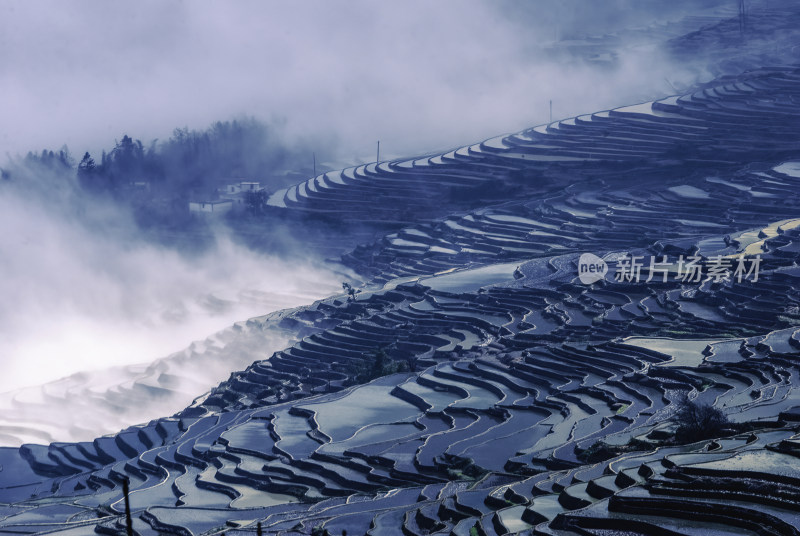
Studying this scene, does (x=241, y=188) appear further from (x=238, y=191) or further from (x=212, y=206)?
(x=212, y=206)

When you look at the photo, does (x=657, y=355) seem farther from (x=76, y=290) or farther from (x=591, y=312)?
(x=76, y=290)

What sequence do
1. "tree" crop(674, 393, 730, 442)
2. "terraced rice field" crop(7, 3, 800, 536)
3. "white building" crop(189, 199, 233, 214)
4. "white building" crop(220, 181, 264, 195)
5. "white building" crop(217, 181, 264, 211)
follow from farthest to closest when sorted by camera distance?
"white building" crop(220, 181, 264, 195)
"white building" crop(189, 199, 233, 214)
"white building" crop(217, 181, 264, 211)
"tree" crop(674, 393, 730, 442)
"terraced rice field" crop(7, 3, 800, 536)

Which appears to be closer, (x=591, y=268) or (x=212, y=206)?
(x=591, y=268)

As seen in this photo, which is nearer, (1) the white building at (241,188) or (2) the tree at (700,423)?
(2) the tree at (700,423)

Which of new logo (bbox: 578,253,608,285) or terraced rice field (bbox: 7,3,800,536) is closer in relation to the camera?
terraced rice field (bbox: 7,3,800,536)

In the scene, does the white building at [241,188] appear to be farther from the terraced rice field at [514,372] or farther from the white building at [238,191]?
the terraced rice field at [514,372]

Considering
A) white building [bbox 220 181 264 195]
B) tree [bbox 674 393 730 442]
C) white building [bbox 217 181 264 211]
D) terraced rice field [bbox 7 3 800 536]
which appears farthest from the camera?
white building [bbox 220 181 264 195]


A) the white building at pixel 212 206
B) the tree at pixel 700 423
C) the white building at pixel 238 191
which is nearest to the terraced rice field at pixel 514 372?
the tree at pixel 700 423

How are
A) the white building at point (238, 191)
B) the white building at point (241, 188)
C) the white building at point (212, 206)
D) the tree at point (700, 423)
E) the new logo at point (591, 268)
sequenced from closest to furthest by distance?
the tree at point (700, 423)
the new logo at point (591, 268)
the white building at point (238, 191)
the white building at point (212, 206)
the white building at point (241, 188)

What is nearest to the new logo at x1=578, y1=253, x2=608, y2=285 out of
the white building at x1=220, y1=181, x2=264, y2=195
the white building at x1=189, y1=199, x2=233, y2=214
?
the white building at x1=189, y1=199, x2=233, y2=214

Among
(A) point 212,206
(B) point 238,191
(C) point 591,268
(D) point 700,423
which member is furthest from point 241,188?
(D) point 700,423

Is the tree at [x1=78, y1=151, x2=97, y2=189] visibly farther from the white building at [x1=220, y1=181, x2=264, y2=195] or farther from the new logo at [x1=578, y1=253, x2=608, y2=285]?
the new logo at [x1=578, y1=253, x2=608, y2=285]
